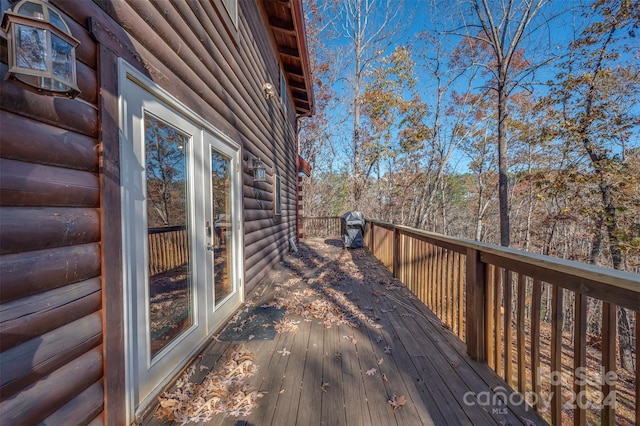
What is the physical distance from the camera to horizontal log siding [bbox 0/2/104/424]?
0.90 meters

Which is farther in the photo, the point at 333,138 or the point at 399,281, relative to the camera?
the point at 333,138

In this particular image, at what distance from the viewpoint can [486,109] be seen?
1141 cm

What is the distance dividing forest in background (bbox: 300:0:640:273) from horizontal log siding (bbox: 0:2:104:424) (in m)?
7.19

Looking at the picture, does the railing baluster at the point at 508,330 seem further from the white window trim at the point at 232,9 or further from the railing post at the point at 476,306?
the white window trim at the point at 232,9

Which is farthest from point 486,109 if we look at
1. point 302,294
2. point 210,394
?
point 210,394

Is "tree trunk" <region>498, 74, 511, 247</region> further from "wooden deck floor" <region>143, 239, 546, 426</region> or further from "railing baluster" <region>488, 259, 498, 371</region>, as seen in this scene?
"railing baluster" <region>488, 259, 498, 371</region>

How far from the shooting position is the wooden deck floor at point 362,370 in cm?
150

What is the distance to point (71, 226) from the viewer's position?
1113 millimetres

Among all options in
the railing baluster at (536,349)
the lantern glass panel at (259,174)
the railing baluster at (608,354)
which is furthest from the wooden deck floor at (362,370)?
the lantern glass panel at (259,174)

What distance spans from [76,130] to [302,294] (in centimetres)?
294

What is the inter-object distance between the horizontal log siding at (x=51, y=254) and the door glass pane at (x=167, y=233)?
437 mm

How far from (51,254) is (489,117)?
12744mm

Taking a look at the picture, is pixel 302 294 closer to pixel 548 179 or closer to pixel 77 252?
pixel 77 252

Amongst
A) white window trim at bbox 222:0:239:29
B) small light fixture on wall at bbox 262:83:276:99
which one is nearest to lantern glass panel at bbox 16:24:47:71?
white window trim at bbox 222:0:239:29
